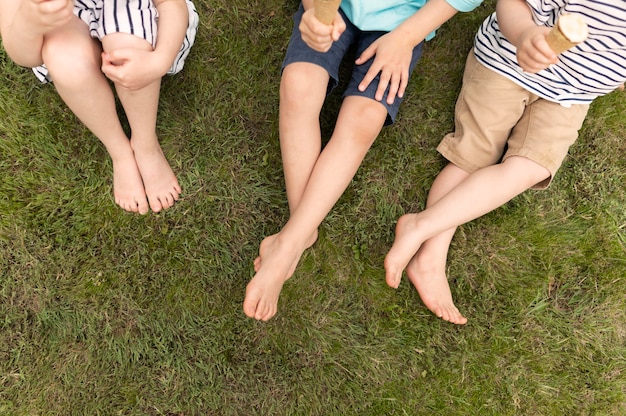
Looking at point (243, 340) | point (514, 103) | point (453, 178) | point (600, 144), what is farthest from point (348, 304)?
point (600, 144)

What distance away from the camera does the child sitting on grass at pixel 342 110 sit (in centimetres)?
183

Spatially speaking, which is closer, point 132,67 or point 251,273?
point 132,67

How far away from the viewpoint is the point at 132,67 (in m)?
1.61

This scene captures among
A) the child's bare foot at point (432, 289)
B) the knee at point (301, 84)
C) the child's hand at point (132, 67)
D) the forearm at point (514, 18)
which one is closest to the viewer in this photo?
the child's hand at point (132, 67)

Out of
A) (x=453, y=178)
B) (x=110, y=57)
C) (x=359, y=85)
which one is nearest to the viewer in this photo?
(x=110, y=57)

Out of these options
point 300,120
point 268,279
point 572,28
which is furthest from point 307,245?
point 572,28

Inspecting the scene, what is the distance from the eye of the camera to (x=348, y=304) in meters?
2.18

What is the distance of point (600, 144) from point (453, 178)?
763 mm

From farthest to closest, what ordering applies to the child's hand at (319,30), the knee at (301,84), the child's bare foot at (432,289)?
the child's bare foot at (432,289), the knee at (301,84), the child's hand at (319,30)

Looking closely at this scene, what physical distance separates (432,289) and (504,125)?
744mm

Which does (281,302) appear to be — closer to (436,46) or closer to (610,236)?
(436,46)

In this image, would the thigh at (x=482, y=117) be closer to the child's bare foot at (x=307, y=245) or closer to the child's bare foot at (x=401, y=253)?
the child's bare foot at (x=401, y=253)

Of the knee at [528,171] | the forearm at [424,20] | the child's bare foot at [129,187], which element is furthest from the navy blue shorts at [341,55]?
the child's bare foot at [129,187]

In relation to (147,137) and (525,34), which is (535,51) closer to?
(525,34)
